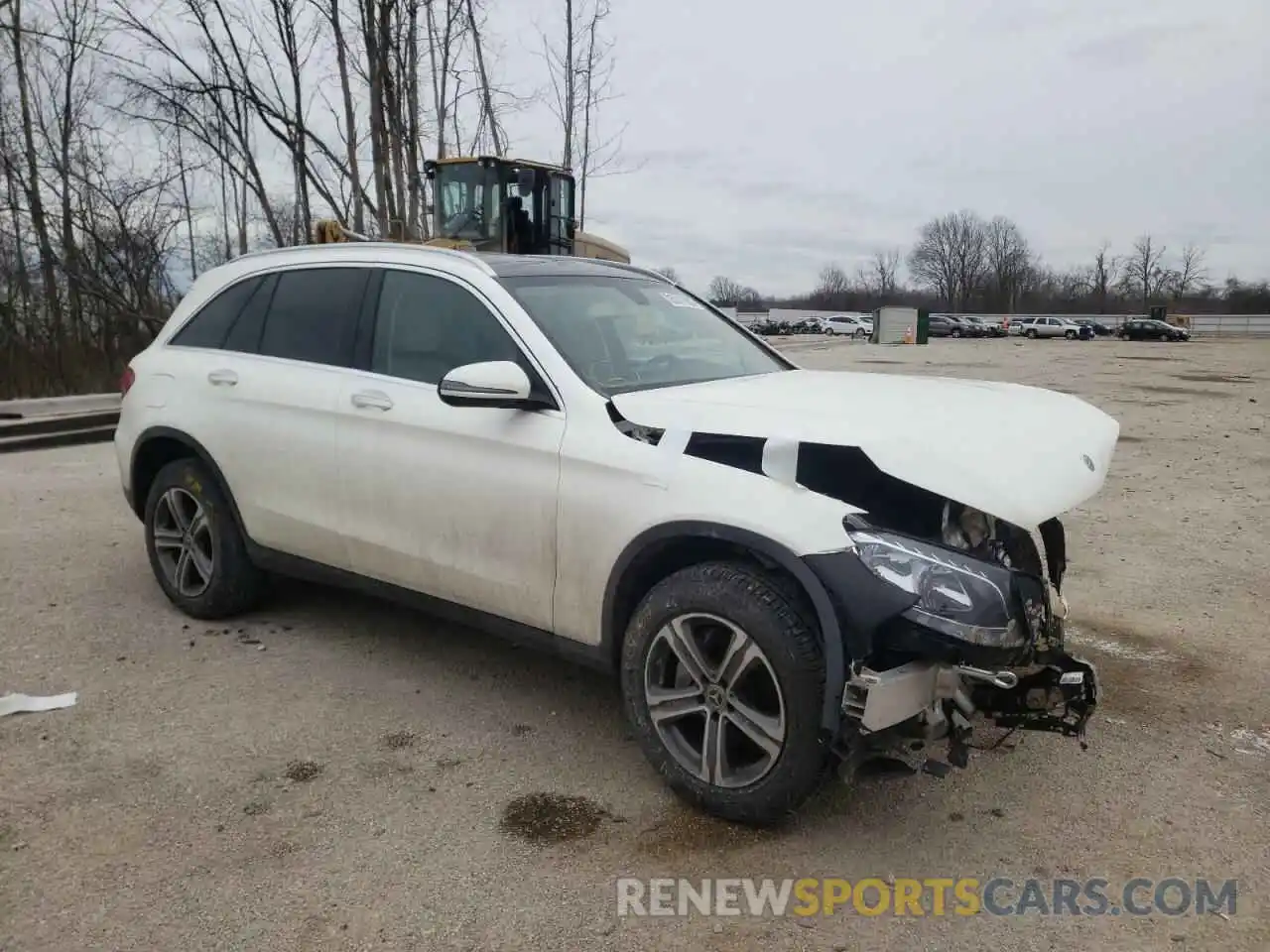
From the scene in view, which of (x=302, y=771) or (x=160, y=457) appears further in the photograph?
(x=160, y=457)

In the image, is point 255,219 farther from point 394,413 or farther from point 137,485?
point 394,413

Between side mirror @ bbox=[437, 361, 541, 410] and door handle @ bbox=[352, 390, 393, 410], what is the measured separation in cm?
61

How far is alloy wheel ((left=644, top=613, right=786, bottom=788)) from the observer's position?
287cm

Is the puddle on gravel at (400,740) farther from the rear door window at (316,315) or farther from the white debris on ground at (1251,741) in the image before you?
the white debris on ground at (1251,741)

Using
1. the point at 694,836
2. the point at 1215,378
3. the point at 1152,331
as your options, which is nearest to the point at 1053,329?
the point at 1152,331

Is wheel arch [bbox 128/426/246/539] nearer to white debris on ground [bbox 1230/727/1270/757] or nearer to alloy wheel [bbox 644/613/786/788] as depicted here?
alloy wheel [bbox 644/613/786/788]

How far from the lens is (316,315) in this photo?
14.3ft

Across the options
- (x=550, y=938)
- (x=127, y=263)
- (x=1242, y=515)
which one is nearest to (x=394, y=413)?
(x=550, y=938)

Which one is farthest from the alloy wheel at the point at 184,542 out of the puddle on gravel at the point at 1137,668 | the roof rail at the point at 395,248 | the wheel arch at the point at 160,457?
the puddle on gravel at the point at 1137,668

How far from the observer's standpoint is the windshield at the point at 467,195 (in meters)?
15.6

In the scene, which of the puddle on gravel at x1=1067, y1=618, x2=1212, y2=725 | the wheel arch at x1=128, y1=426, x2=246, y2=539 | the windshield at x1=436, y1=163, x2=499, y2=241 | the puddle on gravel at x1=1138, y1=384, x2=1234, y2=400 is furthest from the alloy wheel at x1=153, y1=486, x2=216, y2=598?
the puddle on gravel at x1=1138, y1=384, x2=1234, y2=400

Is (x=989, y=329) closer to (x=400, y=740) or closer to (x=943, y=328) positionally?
(x=943, y=328)

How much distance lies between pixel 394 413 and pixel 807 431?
5.85ft

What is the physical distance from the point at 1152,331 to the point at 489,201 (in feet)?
180
